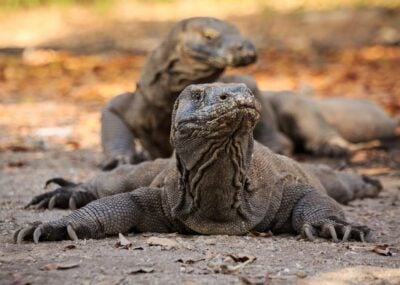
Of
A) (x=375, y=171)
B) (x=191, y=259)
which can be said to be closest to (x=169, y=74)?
(x=375, y=171)

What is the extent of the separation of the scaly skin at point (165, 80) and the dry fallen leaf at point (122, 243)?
3281mm

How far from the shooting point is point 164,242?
471 cm

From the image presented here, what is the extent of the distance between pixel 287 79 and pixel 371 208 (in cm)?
755

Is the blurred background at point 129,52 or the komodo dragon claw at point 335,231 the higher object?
the blurred background at point 129,52

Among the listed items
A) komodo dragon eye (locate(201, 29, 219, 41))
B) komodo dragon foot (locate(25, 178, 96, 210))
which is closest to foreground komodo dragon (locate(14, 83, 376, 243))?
komodo dragon foot (locate(25, 178, 96, 210))

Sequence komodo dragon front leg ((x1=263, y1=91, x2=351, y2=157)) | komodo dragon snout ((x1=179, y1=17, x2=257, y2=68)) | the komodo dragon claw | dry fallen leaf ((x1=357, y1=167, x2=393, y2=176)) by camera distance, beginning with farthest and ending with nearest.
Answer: komodo dragon front leg ((x1=263, y1=91, x2=351, y2=157)) < dry fallen leaf ((x1=357, y1=167, x2=393, y2=176)) < komodo dragon snout ((x1=179, y1=17, x2=257, y2=68)) < the komodo dragon claw

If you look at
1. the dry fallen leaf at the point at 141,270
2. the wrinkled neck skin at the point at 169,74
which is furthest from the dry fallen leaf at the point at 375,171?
the dry fallen leaf at the point at 141,270

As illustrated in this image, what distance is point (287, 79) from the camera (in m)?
14.0

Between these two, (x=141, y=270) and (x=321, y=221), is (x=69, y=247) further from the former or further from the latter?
(x=321, y=221)

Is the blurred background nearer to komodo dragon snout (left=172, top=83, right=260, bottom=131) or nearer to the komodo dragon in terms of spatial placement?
the komodo dragon

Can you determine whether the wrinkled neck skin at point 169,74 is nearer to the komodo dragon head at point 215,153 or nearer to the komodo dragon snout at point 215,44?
the komodo dragon snout at point 215,44

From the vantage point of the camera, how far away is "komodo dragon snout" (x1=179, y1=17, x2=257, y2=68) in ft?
25.8

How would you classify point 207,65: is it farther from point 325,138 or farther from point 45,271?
point 45,271

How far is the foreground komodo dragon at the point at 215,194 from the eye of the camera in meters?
4.54
